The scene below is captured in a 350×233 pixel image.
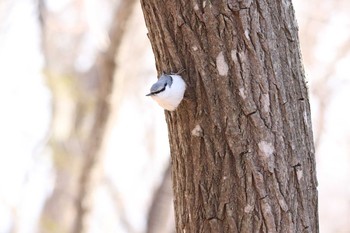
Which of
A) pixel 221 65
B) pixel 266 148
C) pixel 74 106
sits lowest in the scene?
pixel 266 148

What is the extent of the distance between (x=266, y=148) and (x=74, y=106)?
4856 millimetres

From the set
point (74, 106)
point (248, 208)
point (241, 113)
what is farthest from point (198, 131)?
point (74, 106)

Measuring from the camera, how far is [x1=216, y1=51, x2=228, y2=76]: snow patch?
5.08ft

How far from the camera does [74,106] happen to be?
20.6ft

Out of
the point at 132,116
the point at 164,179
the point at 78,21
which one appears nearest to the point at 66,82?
the point at 78,21

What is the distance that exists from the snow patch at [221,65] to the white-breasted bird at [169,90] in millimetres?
90

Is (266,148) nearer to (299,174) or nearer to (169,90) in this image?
(299,174)

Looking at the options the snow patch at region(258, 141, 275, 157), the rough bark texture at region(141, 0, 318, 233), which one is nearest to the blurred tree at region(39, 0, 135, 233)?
the rough bark texture at region(141, 0, 318, 233)

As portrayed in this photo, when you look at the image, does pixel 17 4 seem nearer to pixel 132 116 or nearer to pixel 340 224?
pixel 132 116

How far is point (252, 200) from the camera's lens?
155 cm

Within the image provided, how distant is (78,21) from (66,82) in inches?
26.5

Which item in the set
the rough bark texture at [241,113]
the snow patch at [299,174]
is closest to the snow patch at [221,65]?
the rough bark texture at [241,113]

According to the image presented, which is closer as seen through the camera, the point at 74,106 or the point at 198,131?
the point at 198,131

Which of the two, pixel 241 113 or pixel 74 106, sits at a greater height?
pixel 74 106
